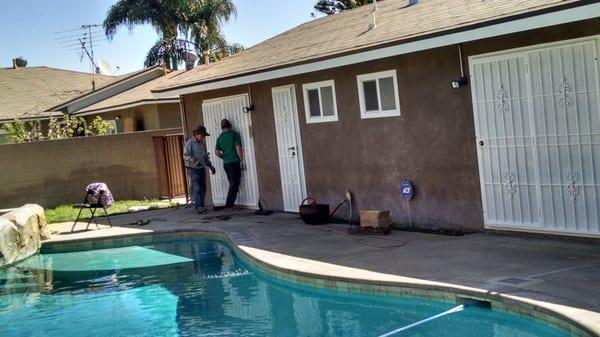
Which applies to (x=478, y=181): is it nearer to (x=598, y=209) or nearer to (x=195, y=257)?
(x=598, y=209)

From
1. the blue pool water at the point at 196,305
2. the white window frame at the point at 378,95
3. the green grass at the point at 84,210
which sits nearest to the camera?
the blue pool water at the point at 196,305

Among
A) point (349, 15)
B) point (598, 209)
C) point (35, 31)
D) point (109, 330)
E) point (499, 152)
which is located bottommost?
point (109, 330)

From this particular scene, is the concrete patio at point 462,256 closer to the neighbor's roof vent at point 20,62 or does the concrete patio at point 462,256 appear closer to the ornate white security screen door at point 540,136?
the ornate white security screen door at point 540,136

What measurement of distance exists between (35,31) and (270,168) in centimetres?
2205

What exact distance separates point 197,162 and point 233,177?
1.04 m

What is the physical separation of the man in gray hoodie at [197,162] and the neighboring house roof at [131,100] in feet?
18.7

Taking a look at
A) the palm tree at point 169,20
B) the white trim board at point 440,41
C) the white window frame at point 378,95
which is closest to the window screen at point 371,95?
the white window frame at point 378,95

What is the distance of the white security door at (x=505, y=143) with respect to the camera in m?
9.16

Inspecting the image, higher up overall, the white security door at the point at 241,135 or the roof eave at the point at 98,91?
the roof eave at the point at 98,91

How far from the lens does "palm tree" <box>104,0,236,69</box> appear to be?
36.8 metres

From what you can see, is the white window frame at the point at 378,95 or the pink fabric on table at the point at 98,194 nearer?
the white window frame at the point at 378,95

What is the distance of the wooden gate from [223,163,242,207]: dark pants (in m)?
3.83

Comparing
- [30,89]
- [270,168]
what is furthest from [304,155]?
[30,89]

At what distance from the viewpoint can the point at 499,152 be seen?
960 cm
